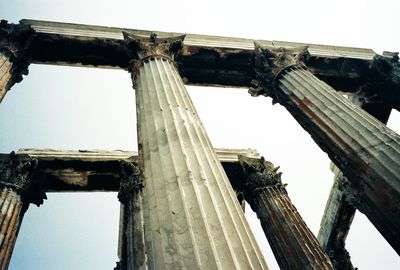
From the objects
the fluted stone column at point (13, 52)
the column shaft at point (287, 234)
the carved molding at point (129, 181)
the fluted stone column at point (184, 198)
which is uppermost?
the fluted stone column at point (13, 52)

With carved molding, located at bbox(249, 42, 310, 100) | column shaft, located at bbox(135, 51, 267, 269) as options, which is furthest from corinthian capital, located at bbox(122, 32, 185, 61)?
column shaft, located at bbox(135, 51, 267, 269)

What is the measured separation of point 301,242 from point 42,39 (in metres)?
9.84

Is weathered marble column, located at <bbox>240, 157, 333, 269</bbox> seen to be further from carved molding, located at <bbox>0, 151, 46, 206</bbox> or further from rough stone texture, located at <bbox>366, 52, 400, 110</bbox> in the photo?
carved molding, located at <bbox>0, 151, 46, 206</bbox>

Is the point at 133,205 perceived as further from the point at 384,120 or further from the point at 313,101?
the point at 384,120

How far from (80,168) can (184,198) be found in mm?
10330

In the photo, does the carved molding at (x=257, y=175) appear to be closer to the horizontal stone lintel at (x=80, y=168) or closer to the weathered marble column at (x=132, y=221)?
the horizontal stone lintel at (x=80, y=168)

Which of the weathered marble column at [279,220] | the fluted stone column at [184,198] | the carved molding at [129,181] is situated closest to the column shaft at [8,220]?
the carved molding at [129,181]

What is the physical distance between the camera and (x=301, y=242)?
1032 centimetres

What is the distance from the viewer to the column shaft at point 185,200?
391cm

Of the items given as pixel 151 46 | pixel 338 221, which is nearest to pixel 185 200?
pixel 151 46

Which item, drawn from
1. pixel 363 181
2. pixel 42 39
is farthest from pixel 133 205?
pixel 363 181

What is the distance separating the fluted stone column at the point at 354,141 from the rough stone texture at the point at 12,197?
876 cm

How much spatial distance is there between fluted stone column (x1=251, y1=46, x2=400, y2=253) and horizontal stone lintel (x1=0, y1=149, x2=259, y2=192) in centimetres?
529

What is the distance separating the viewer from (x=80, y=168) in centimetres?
1400
